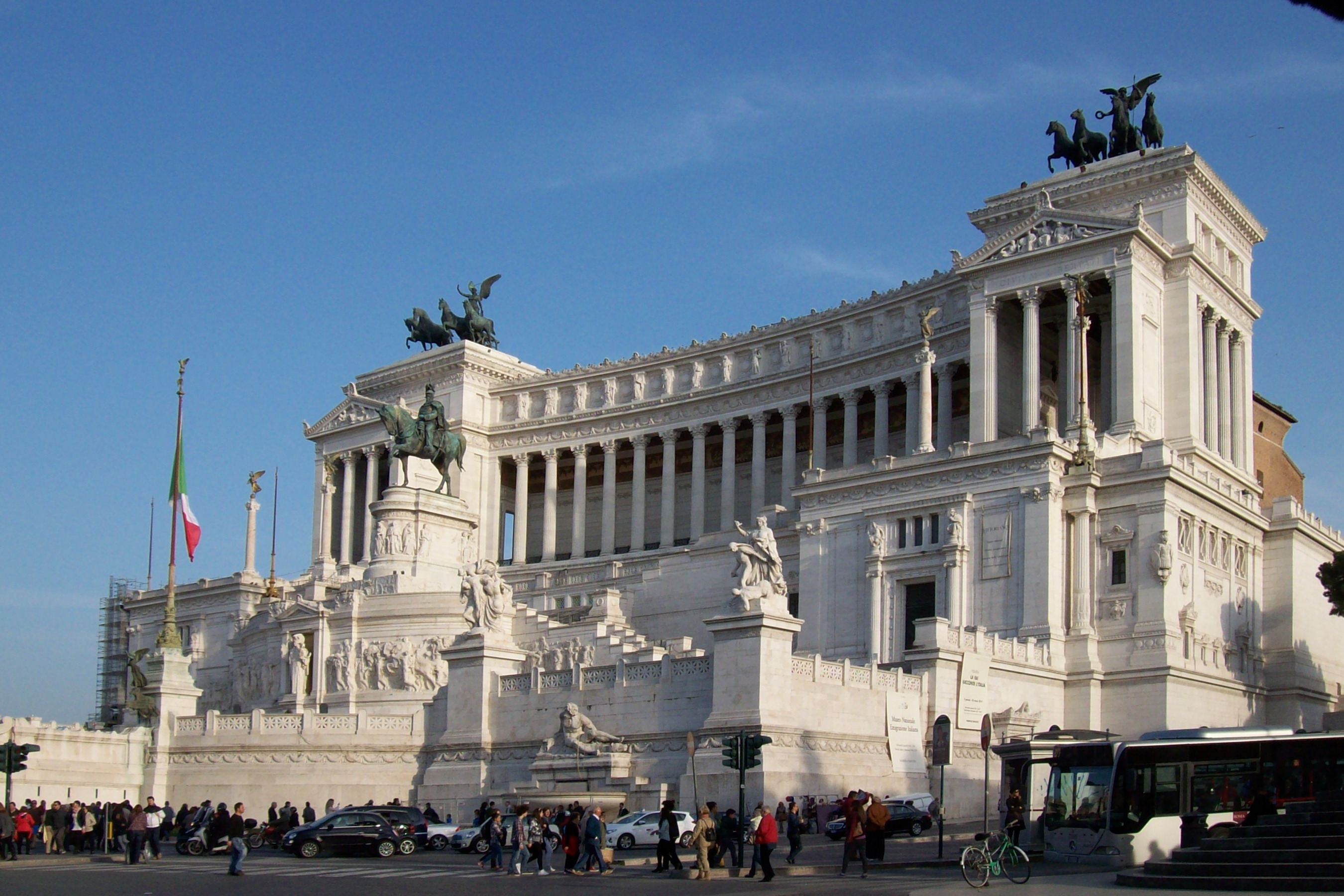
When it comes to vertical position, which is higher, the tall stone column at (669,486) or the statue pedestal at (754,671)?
the tall stone column at (669,486)

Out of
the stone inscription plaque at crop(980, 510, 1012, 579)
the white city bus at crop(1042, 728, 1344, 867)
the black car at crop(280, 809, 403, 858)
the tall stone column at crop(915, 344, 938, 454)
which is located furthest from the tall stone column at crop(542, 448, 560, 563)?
the white city bus at crop(1042, 728, 1344, 867)

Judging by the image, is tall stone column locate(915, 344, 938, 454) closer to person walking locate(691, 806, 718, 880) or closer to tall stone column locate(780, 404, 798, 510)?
tall stone column locate(780, 404, 798, 510)

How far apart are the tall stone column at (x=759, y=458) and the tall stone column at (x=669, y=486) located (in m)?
5.40

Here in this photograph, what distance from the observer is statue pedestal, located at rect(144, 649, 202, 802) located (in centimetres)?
5275

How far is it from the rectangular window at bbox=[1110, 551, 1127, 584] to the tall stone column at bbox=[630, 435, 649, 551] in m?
37.9

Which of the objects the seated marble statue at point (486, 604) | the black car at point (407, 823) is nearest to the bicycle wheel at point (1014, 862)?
the black car at point (407, 823)

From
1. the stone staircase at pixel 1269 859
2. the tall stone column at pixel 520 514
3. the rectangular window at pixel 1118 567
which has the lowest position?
the stone staircase at pixel 1269 859

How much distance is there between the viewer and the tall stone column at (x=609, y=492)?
96688mm

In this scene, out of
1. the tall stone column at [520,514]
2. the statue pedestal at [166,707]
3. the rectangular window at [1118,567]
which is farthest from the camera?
the tall stone column at [520,514]

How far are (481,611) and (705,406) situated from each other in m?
43.4

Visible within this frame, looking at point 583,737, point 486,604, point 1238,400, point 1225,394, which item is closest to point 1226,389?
point 1225,394

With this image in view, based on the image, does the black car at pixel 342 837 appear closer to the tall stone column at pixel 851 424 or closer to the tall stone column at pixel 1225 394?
the tall stone column at pixel 851 424

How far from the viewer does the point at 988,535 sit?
192ft

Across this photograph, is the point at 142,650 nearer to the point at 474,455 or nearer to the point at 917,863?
the point at 474,455
